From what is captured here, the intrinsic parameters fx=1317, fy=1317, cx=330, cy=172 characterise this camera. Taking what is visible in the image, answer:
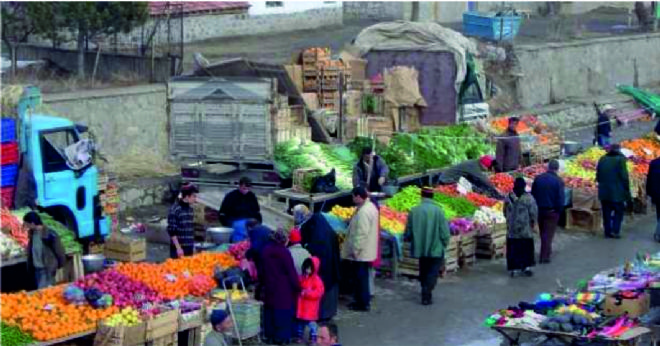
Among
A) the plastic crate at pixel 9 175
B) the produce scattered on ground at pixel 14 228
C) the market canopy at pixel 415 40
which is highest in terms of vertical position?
the market canopy at pixel 415 40

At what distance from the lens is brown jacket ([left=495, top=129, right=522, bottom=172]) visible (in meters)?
21.6

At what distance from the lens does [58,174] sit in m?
17.1

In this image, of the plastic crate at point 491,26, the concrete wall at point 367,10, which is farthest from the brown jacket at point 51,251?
the concrete wall at point 367,10

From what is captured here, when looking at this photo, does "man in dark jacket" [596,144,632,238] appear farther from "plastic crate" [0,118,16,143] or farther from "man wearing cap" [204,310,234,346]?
"man wearing cap" [204,310,234,346]

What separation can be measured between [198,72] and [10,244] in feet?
23.0

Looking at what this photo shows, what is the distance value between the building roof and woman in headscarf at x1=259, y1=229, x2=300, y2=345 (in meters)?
21.0

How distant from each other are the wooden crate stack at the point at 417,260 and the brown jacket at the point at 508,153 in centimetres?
469

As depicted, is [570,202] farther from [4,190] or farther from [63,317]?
[63,317]

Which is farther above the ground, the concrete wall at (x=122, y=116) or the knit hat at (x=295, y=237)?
the concrete wall at (x=122, y=116)

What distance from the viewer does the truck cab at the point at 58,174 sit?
1688cm

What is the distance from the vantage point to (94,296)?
502 inches

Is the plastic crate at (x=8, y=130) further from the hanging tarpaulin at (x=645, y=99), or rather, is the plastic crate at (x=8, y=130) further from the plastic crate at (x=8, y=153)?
the hanging tarpaulin at (x=645, y=99)

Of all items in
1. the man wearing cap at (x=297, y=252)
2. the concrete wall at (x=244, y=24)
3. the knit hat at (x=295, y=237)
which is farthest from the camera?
the concrete wall at (x=244, y=24)

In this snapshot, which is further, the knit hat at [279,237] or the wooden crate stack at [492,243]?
the wooden crate stack at [492,243]
